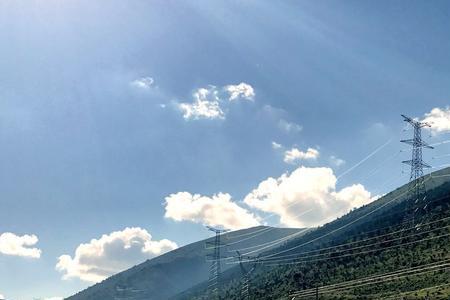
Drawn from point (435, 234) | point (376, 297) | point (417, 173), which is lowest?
point (376, 297)

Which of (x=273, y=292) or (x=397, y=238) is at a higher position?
(x=397, y=238)

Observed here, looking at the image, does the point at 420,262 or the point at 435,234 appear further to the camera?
the point at 435,234

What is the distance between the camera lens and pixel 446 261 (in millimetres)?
135625

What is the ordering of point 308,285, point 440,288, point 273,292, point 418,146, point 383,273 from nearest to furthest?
point 440,288, point 418,146, point 383,273, point 308,285, point 273,292

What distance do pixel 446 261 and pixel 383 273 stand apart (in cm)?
2020

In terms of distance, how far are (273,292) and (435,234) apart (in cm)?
6213

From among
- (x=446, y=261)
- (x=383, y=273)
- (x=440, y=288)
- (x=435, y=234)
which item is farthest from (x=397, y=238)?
(x=440, y=288)

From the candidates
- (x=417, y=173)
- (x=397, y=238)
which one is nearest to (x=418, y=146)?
(x=417, y=173)

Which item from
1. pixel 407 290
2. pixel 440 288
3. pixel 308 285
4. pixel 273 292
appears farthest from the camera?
pixel 273 292

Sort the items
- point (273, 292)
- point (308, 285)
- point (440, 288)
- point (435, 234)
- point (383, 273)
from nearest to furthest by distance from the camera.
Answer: point (440, 288) → point (383, 273) → point (435, 234) → point (308, 285) → point (273, 292)

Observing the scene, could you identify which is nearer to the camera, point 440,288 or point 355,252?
point 440,288

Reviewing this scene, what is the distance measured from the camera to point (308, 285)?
176m

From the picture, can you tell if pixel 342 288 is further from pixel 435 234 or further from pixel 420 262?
pixel 435 234

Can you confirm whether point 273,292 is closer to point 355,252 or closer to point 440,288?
point 355,252
